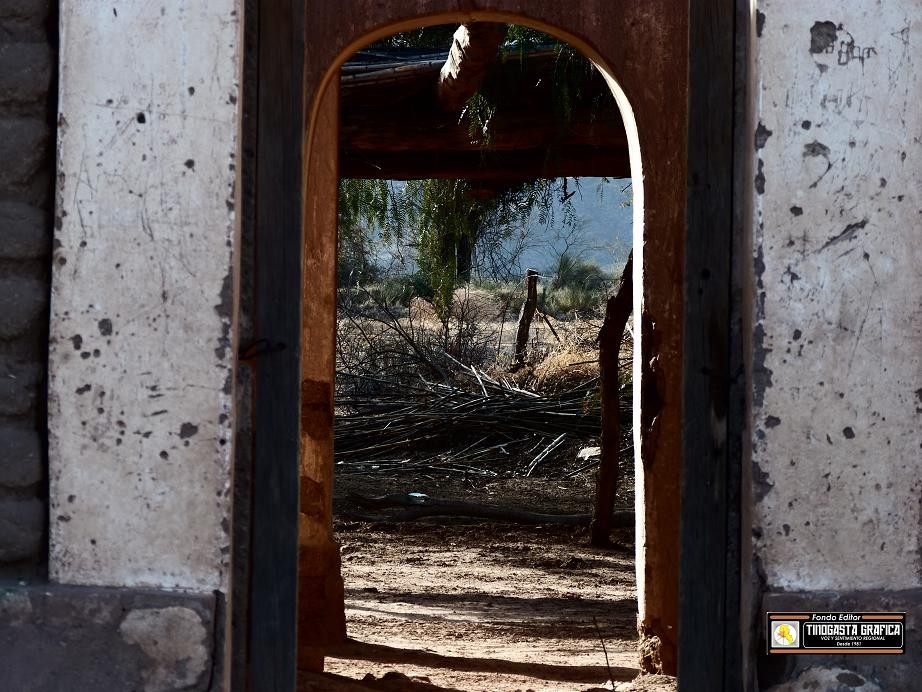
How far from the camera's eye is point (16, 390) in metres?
2.39

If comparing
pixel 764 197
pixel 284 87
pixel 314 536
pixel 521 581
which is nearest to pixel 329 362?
pixel 314 536

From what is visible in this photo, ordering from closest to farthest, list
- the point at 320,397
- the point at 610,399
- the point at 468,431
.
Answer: the point at 320,397, the point at 610,399, the point at 468,431

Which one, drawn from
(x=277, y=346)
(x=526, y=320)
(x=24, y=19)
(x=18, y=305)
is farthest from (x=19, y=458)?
(x=526, y=320)

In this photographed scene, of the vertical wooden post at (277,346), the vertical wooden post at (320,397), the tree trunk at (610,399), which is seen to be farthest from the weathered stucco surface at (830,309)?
the tree trunk at (610,399)

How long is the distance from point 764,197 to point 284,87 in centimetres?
104

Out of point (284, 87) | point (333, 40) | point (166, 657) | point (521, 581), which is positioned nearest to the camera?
point (166, 657)

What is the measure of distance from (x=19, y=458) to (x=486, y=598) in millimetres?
4264

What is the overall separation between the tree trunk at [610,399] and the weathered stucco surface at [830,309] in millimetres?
3751

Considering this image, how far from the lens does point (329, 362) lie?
5430 mm

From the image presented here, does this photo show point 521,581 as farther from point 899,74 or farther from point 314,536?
point 899,74

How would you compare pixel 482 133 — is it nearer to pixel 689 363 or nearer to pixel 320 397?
pixel 320 397

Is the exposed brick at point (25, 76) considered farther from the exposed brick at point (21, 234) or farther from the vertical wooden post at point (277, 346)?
the vertical wooden post at point (277, 346)

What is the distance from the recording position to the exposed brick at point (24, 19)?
2.42 meters

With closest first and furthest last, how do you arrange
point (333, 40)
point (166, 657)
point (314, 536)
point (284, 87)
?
point (166, 657) → point (284, 87) → point (333, 40) → point (314, 536)
